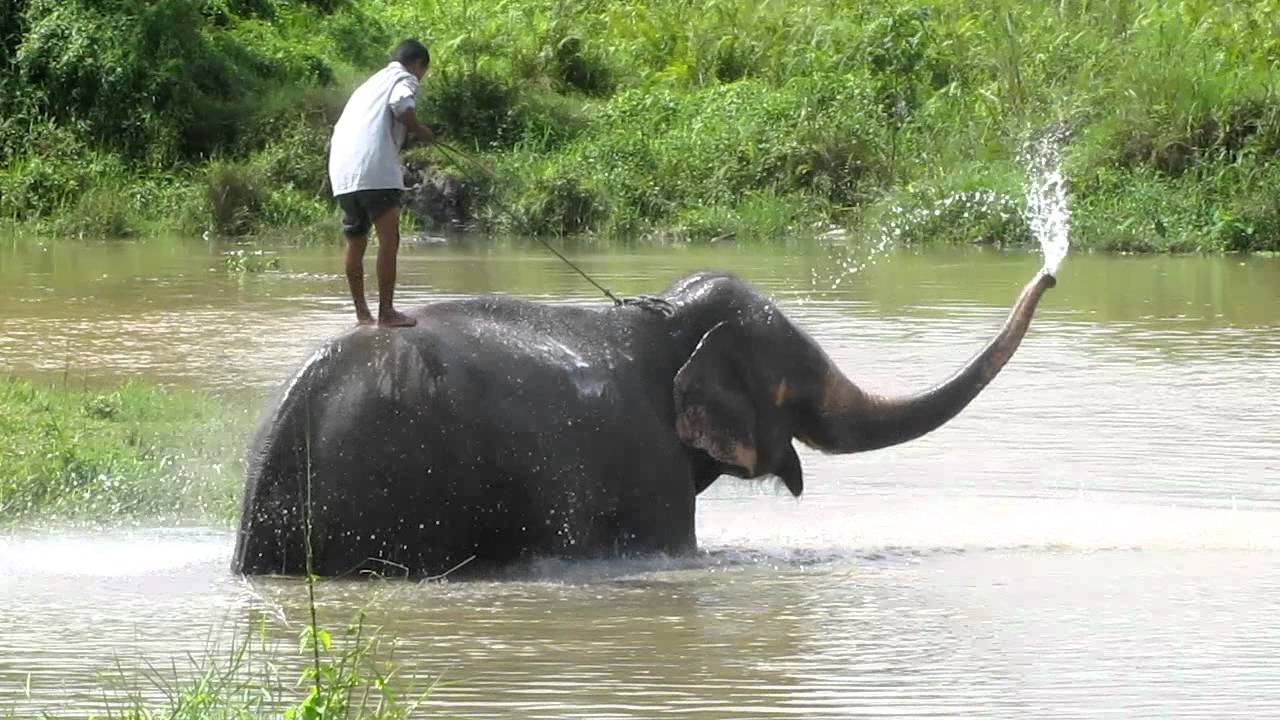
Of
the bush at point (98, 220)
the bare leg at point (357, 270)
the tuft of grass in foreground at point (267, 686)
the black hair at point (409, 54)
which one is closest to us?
the tuft of grass in foreground at point (267, 686)

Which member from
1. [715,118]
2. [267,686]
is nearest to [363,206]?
[267,686]

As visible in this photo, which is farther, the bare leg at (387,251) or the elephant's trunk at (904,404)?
the elephant's trunk at (904,404)

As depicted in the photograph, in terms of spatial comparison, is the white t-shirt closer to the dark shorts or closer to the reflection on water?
the dark shorts

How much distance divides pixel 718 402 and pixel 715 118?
18197 mm

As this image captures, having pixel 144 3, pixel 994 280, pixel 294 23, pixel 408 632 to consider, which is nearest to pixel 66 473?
pixel 408 632

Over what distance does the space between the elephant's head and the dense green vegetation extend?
13444 millimetres

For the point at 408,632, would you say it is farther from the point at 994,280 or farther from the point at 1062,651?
the point at 994,280

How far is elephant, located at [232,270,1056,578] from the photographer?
7.73 meters

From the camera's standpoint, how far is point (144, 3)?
2622 cm

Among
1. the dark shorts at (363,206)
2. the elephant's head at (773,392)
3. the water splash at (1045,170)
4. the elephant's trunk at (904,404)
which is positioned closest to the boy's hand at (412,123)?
the dark shorts at (363,206)

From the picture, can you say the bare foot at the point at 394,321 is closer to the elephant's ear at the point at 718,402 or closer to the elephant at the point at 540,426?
the elephant at the point at 540,426

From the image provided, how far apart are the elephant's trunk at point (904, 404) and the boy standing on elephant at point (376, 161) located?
1655 mm

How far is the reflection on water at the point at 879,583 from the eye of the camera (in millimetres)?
6512

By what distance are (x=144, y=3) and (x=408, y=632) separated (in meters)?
20.2
